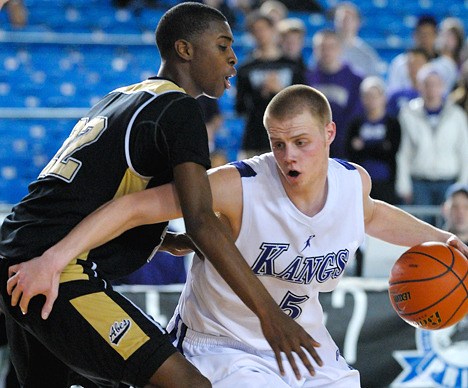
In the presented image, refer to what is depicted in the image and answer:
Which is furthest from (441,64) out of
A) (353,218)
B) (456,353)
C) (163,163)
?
(163,163)

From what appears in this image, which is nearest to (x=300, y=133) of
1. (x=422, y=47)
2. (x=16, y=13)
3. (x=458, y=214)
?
(x=458, y=214)

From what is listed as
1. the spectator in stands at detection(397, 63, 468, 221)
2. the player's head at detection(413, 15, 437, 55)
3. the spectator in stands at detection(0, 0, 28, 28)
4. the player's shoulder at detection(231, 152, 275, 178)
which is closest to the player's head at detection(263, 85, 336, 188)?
the player's shoulder at detection(231, 152, 275, 178)

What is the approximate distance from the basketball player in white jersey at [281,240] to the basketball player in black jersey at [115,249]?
420 mm

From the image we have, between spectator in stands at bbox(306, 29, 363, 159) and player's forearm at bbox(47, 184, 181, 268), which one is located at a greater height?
spectator in stands at bbox(306, 29, 363, 159)

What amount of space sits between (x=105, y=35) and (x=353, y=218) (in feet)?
31.3

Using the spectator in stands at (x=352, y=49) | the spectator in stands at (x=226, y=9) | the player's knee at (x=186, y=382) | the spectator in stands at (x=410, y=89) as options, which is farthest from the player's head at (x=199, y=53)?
the spectator in stands at (x=226, y=9)

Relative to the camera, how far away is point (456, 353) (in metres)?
7.01

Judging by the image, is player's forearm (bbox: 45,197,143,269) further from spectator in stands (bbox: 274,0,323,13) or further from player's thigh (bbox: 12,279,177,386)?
spectator in stands (bbox: 274,0,323,13)

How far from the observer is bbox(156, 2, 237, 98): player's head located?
4168mm

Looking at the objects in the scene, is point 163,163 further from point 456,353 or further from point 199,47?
point 456,353

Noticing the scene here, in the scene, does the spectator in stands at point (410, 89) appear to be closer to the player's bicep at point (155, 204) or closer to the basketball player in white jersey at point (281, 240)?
the basketball player in white jersey at point (281, 240)

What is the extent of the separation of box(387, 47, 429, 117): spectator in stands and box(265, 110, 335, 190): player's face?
18.1 ft

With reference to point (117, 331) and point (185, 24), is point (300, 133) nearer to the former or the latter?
point (185, 24)

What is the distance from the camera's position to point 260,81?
352 inches
